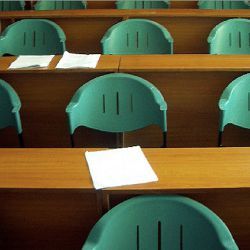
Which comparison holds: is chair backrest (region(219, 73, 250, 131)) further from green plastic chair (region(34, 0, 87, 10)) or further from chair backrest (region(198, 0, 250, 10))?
green plastic chair (region(34, 0, 87, 10))

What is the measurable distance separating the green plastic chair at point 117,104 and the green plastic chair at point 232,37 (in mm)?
1104

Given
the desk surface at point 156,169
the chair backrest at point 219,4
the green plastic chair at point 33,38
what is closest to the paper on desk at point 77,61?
the green plastic chair at point 33,38

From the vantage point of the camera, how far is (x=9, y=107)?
214 centimetres

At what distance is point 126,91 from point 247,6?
2.62 m

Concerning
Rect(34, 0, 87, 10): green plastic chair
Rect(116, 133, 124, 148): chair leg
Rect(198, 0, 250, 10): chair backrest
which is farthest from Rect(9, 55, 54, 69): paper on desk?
Rect(198, 0, 250, 10): chair backrest

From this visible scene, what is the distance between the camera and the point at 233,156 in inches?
62.1

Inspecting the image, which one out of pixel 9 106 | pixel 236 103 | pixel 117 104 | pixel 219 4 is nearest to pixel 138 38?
pixel 117 104

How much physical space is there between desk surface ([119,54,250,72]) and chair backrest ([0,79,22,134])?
0.62 m

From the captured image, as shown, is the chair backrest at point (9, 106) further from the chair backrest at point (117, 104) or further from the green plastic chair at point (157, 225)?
the green plastic chair at point (157, 225)

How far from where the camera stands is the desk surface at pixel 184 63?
2.41m

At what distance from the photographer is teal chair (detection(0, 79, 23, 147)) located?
212 centimetres

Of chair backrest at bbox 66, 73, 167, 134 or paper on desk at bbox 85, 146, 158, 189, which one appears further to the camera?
chair backrest at bbox 66, 73, 167, 134

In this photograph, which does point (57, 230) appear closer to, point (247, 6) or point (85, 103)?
point (85, 103)

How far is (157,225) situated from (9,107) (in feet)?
3.63
